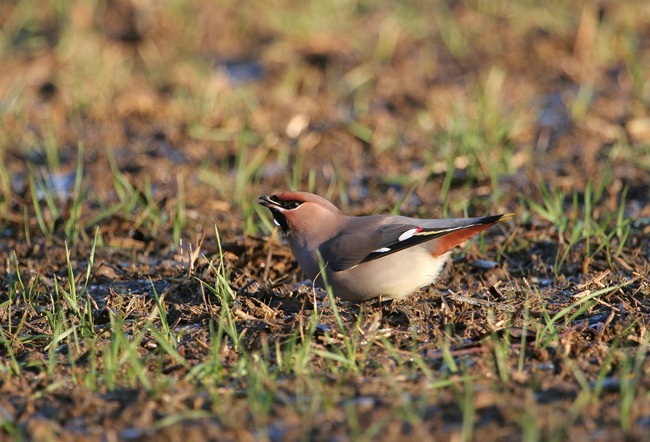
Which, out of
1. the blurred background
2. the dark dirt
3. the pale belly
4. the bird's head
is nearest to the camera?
the dark dirt

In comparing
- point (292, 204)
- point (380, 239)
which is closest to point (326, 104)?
point (292, 204)

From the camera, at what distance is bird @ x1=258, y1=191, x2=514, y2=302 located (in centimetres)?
516

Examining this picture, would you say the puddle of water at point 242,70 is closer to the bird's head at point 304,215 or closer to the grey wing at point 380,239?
the bird's head at point 304,215

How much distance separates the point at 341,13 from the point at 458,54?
4.78 feet

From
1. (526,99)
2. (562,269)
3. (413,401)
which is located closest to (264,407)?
(413,401)

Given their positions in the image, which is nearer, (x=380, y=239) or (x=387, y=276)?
(x=387, y=276)

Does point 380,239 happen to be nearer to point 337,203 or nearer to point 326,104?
point 337,203

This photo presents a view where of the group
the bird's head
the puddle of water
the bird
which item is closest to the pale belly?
the bird

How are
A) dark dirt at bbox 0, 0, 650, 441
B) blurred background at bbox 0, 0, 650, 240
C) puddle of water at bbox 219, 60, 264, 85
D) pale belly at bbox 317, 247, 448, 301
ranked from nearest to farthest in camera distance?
dark dirt at bbox 0, 0, 650, 441
pale belly at bbox 317, 247, 448, 301
blurred background at bbox 0, 0, 650, 240
puddle of water at bbox 219, 60, 264, 85

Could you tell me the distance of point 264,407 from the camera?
3906 mm

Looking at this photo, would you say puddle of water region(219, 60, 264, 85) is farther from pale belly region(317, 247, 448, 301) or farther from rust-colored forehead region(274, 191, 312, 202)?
pale belly region(317, 247, 448, 301)

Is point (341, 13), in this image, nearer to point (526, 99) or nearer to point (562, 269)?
point (526, 99)

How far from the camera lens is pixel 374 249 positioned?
17.1ft

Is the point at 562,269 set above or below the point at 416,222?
below
